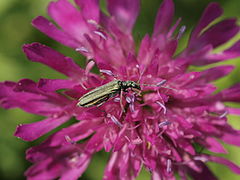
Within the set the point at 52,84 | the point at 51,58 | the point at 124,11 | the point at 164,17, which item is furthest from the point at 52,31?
the point at 164,17

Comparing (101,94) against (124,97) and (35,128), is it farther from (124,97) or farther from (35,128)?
(35,128)

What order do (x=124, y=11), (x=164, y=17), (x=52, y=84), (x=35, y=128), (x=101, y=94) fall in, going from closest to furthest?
1. (x=101, y=94)
2. (x=52, y=84)
3. (x=35, y=128)
4. (x=164, y=17)
5. (x=124, y=11)

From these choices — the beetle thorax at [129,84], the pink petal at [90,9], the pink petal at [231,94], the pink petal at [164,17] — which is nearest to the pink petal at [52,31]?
the pink petal at [90,9]

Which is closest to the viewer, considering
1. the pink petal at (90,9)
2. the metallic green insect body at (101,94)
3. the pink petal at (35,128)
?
the metallic green insect body at (101,94)

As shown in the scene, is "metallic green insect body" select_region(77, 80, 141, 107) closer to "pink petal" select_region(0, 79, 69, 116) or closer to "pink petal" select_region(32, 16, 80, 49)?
"pink petal" select_region(0, 79, 69, 116)

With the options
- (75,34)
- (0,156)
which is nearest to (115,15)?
(75,34)

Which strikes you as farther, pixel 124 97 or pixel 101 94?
pixel 124 97

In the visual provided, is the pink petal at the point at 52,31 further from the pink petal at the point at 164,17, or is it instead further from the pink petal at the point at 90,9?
the pink petal at the point at 164,17
